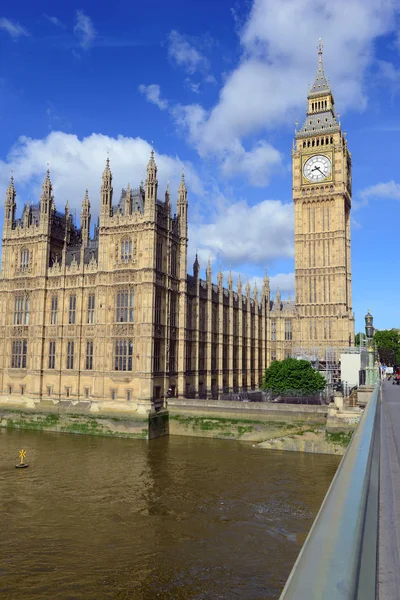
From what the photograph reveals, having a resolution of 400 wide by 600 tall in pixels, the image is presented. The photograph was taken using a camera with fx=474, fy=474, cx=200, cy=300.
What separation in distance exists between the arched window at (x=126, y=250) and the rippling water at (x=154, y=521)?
70.8 ft

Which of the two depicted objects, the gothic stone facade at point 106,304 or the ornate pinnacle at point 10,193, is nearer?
the gothic stone facade at point 106,304

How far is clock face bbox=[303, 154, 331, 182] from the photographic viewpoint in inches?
3506

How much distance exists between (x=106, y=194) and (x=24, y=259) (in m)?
14.2

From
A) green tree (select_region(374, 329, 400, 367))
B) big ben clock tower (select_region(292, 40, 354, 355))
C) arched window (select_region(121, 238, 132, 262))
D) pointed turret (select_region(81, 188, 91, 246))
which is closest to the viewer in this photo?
arched window (select_region(121, 238, 132, 262))

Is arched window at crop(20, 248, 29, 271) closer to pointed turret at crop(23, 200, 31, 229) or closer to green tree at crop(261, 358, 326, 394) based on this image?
pointed turret at crop(23, 200, 31, 229)

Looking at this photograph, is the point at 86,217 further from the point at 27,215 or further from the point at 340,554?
the point at 340,554

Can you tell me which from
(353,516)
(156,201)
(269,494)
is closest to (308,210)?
(156,201)

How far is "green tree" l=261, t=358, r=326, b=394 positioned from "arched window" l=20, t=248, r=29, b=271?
35.2 metres

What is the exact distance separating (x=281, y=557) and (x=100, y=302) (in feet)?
126

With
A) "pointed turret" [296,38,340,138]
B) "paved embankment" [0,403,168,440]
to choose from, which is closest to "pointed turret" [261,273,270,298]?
"pointed turret" [296,38,340,138]

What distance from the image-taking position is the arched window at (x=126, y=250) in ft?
178

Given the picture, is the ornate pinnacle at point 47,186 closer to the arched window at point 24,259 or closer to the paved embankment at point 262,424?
the arched window at point 24,259

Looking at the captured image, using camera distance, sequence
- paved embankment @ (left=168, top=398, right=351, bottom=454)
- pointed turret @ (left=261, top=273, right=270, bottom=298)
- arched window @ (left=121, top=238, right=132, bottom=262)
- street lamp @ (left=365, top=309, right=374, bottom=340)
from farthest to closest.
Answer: pointed turret @ (left=261, top=273, right=270, bottom=298), arched window @ (left=121, top=238, right=132, bottom=262), paved embankment @ (left=168, top=398, right=351, bottom=454), street lamp @ (left=365, top=309, right=374, bottom=340)

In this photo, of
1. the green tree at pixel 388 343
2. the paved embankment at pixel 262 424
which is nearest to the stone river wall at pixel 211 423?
the paved embankment at pixel 262 424
